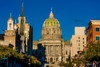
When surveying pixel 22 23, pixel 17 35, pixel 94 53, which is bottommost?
pixel 94 53

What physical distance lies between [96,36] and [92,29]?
9.55 ft

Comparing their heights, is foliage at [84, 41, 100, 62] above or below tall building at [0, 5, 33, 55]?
below

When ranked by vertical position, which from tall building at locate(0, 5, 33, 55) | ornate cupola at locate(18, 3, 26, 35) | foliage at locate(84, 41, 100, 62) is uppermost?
ornate cupola at locate(18, 3, 26, 35)

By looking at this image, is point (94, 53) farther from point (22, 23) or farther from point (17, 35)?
point (22, 23)

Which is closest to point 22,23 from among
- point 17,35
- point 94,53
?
point 17,35

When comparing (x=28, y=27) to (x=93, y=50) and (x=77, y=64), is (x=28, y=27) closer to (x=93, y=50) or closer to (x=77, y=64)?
(x=77, y=64)

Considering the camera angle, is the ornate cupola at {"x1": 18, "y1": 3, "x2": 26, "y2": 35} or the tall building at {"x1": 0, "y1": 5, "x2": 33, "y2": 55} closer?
the tall building at {"x1": 0, "y1": 5, "x2": 33, "y2": 55}

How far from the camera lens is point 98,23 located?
A: 342ft

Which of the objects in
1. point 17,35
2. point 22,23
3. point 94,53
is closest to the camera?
point 94,53

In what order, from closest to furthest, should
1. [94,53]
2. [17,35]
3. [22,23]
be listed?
Answer: [94,53] < [17,35] < [22,23]

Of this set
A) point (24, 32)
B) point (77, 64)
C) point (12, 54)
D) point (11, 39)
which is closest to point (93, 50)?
point (12, 54)

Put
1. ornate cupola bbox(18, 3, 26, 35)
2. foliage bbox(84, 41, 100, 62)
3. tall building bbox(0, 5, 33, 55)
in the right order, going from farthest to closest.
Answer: ornate cupola bbox(18, 3, 26, 35) → tall building bbox(0, 5, 33, 55) → foliage bbox(84, 41, 100, 62)

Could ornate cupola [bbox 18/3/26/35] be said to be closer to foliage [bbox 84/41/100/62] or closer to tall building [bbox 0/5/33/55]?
tall building [bbox 0/5/33/55]

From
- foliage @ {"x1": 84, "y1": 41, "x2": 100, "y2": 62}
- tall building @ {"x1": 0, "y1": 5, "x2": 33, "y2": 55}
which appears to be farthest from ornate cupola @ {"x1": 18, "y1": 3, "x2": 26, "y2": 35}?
foliage @ {"x1": 84, "y1": 41, "x2": 100, "y2": 62}
